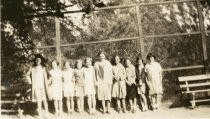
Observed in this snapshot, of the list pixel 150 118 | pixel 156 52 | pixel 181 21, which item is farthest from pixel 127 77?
pixel 181 21

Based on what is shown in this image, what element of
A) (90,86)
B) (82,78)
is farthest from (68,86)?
(90,86)

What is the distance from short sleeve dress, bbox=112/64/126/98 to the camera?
9188 millimetres

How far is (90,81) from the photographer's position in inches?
361

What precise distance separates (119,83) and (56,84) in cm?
142

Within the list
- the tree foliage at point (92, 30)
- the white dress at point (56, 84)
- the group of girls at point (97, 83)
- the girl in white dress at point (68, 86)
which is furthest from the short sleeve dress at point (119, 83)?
the tree foliage at point (92, 30)

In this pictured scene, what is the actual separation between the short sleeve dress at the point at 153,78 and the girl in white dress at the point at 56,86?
1986 mm

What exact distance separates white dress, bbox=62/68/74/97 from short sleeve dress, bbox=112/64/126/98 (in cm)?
95

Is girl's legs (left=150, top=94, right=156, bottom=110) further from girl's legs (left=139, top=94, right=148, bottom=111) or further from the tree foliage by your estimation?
the tree foliage

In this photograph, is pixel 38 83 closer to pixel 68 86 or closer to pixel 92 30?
pixel 68 86

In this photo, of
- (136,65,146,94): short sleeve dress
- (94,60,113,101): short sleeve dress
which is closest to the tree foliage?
(94,60,113,101): short sleeve dress

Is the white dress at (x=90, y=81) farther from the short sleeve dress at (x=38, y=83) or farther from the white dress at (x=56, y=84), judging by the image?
the short sleeve dress at (x=38, y=83)

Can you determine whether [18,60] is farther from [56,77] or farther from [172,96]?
[172,96]

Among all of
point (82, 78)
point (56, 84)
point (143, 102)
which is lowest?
point (143, 102)

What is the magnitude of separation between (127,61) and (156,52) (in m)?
8.89
